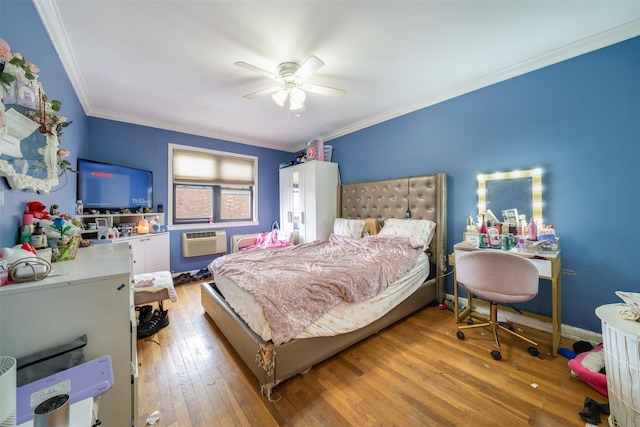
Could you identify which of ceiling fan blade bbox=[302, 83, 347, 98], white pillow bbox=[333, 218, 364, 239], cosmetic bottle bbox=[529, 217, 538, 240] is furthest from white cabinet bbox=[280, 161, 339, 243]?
cosmetic bottle bbox=[529, 217, 538, 240]

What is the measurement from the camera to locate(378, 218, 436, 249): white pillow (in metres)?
2.80

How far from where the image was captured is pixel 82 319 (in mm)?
973

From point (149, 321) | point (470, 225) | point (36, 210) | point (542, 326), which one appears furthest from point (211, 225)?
point (542, 326)

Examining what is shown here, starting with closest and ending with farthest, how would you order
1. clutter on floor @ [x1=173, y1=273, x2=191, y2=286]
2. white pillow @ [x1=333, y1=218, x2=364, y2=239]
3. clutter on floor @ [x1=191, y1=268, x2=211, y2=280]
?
white pillow @ [x1=333, y1=218, x2=364, y2=239] → clutter on floor @ [x1=173, y1=273, x2=191, y2=286] → clutter on floor @ [x1=191, y1=268, x2=211, y2=280]

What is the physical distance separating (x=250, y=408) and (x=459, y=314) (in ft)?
7.26

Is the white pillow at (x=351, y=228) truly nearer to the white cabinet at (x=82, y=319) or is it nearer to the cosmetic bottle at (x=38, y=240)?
the white cabinet at (x=82, y=319)

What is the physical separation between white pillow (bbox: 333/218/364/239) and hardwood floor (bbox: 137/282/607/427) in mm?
1546

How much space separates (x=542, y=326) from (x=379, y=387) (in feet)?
6.14

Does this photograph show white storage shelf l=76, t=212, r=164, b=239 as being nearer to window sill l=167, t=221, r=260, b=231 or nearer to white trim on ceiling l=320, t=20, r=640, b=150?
window sill l=167, t=221, r=260, b=231

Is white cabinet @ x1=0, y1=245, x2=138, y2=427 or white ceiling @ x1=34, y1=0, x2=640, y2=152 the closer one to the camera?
white cabinet @ x1=0, y1=245, x2=138, y2=427

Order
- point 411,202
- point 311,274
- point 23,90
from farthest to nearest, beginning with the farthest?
point 411,202, point 311,274, point 23,90

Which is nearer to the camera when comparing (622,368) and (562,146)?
(622,368)

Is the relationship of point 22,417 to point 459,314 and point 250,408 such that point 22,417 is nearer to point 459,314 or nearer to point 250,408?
point 250,408

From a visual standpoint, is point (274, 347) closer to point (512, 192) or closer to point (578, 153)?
point (512, 192)
